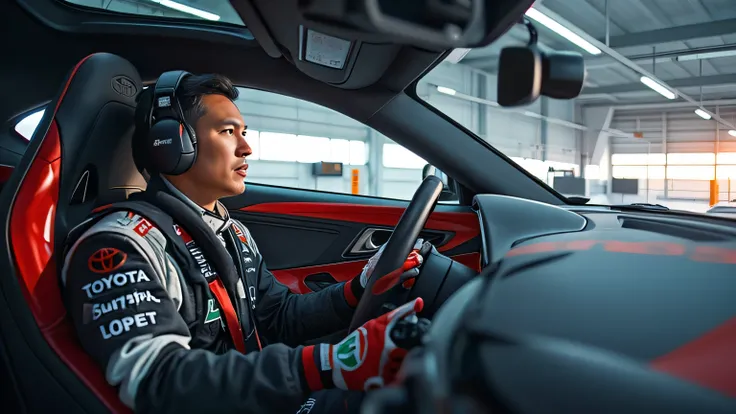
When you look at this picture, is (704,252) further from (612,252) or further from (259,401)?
(259,401)

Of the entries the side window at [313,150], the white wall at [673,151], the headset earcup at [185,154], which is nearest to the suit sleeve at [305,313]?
the headset earcup at [185,154]

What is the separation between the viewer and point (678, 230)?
918 mm

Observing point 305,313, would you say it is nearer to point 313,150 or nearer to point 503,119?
point 313,150

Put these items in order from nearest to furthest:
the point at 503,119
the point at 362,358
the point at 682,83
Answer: the point at 362,358, the point at 682,83, the point at 503,119

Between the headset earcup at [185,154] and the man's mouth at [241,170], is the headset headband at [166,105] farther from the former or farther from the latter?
the man's mouth at [241,170]

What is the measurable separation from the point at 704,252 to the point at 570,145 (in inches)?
872

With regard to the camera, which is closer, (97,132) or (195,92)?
(97,132)

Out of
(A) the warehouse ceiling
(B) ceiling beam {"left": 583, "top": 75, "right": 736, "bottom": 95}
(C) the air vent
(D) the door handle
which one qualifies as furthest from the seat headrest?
(B) ceiling beam {"left": 583, "top": 75, "right": 736, "bottom": 95}

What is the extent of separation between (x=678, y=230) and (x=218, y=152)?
1.07 metres

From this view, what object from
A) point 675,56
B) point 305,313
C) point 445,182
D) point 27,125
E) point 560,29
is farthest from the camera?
point 675,56

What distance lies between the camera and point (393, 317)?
878mm

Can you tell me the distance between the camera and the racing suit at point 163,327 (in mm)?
879

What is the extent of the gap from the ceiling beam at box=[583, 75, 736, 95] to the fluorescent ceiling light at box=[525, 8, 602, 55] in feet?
17.7

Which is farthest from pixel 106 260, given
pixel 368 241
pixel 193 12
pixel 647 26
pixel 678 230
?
pixel 647 26
